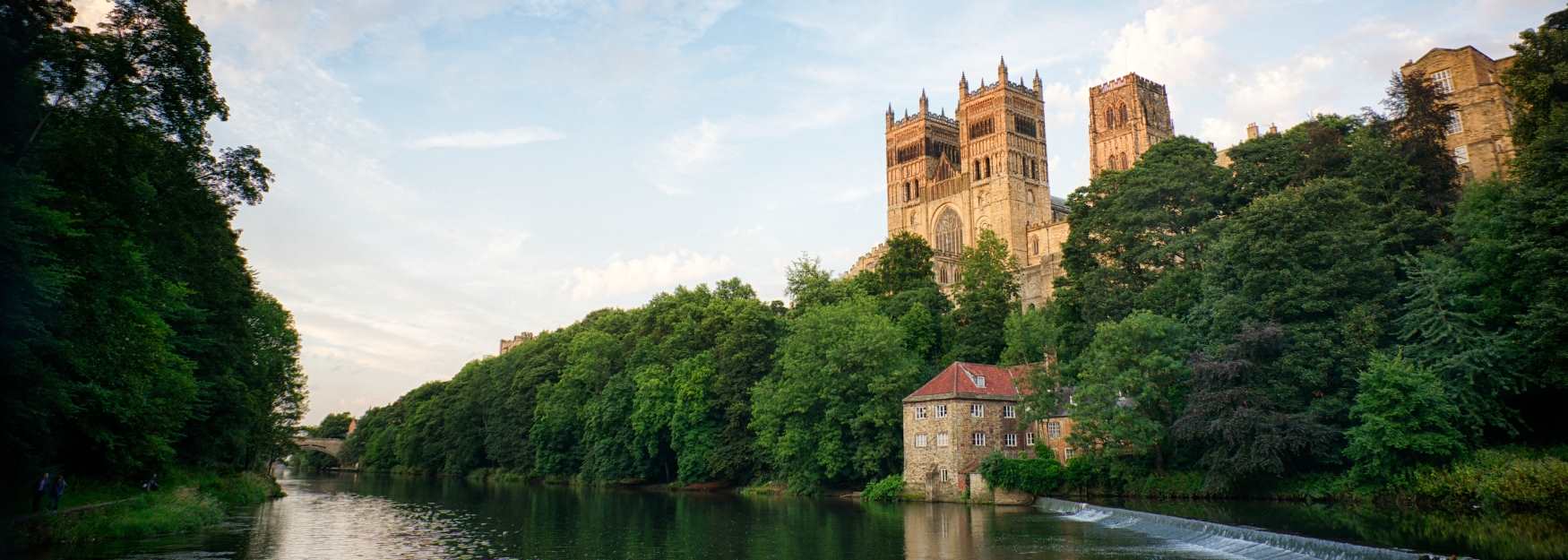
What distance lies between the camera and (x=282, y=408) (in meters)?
71.5

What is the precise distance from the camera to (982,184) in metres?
132

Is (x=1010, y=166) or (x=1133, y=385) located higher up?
(x=1010, y=166)

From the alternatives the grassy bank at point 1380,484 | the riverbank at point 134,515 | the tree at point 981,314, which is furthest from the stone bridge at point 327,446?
the grassy bank at point 1380,484

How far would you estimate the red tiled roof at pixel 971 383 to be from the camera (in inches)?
2034

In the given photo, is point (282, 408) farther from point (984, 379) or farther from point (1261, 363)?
point (1261, 363)

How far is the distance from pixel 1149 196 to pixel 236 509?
169ft

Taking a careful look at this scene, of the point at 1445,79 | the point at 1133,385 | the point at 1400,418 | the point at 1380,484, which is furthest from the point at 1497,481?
the point at 1445,79

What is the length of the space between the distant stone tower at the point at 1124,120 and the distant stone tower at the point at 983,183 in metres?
7.76

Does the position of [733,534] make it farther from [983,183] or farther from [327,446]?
[327,446]

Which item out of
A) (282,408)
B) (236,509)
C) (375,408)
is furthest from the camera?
(375,408)

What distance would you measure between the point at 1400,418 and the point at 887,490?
24.9 metres

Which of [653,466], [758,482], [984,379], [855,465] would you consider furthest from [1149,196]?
[653,466]

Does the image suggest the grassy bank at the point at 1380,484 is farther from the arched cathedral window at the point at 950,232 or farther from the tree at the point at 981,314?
the arched cathedral window at the point at 950,232

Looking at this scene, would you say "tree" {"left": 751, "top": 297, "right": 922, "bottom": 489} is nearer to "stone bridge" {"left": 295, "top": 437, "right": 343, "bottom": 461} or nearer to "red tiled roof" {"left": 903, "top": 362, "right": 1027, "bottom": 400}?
"red tiled roof" {"left": 903, "top": 362, "right": 1027, "bottom": 400}
